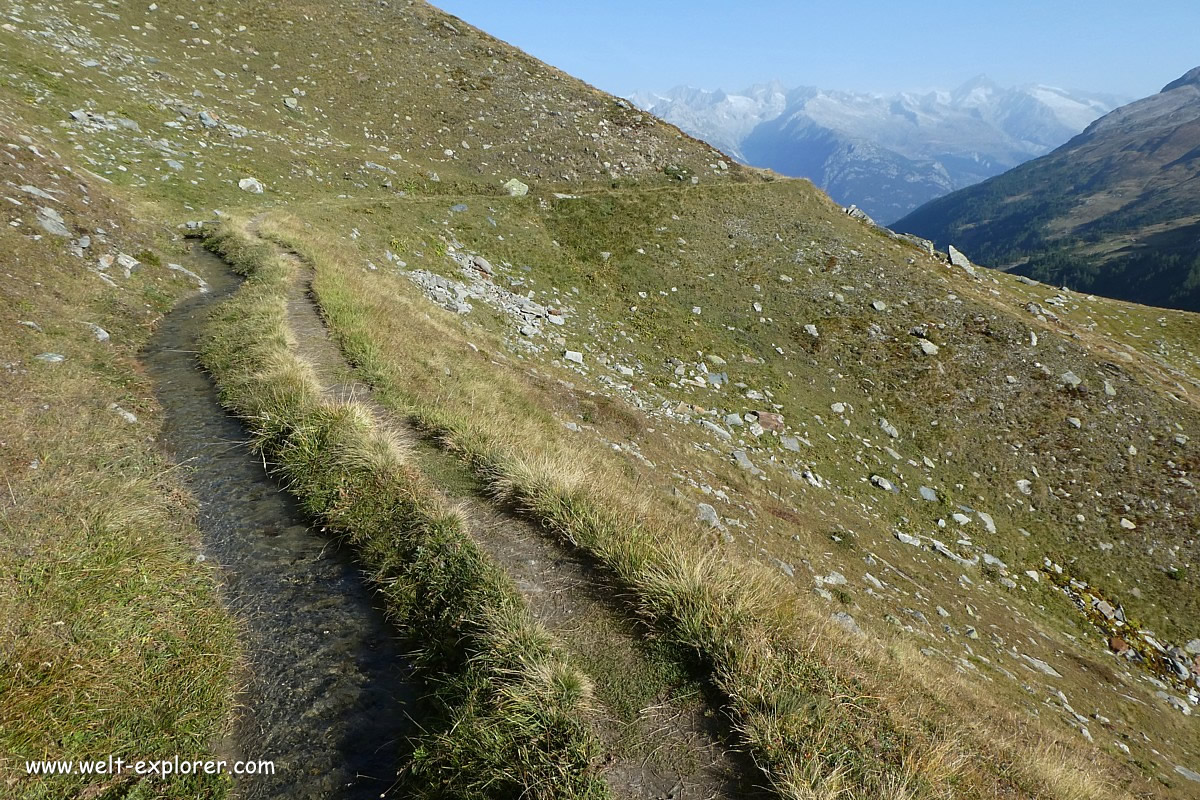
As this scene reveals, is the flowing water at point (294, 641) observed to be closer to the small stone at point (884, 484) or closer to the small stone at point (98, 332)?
the small stone at point (98, 332)

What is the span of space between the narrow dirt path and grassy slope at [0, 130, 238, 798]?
349 centimetres

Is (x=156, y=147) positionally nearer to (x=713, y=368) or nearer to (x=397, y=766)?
(x=713, y=368)

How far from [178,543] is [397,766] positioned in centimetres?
474

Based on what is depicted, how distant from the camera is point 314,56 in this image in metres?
44.5

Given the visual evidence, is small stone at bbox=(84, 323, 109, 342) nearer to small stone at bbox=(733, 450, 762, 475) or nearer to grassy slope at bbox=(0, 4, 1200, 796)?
grassy slope at bbox=(0, 4, 1200, 796)

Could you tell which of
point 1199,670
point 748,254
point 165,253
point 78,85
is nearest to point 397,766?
point 165,253

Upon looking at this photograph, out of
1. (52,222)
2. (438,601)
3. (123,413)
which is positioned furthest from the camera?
(52,222)

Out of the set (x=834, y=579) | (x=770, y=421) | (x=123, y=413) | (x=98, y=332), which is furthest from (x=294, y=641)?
(x=770, y=421)

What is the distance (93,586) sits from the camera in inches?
239

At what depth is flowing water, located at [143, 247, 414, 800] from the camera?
536 cm

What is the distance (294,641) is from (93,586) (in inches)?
88.5

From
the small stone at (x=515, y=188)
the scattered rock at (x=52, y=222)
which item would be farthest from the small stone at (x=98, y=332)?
the small stone at (x=515, y=188)

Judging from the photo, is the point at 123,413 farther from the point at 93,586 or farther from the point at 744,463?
the point at 744,463

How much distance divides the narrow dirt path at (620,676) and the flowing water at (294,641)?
1.86 meters
